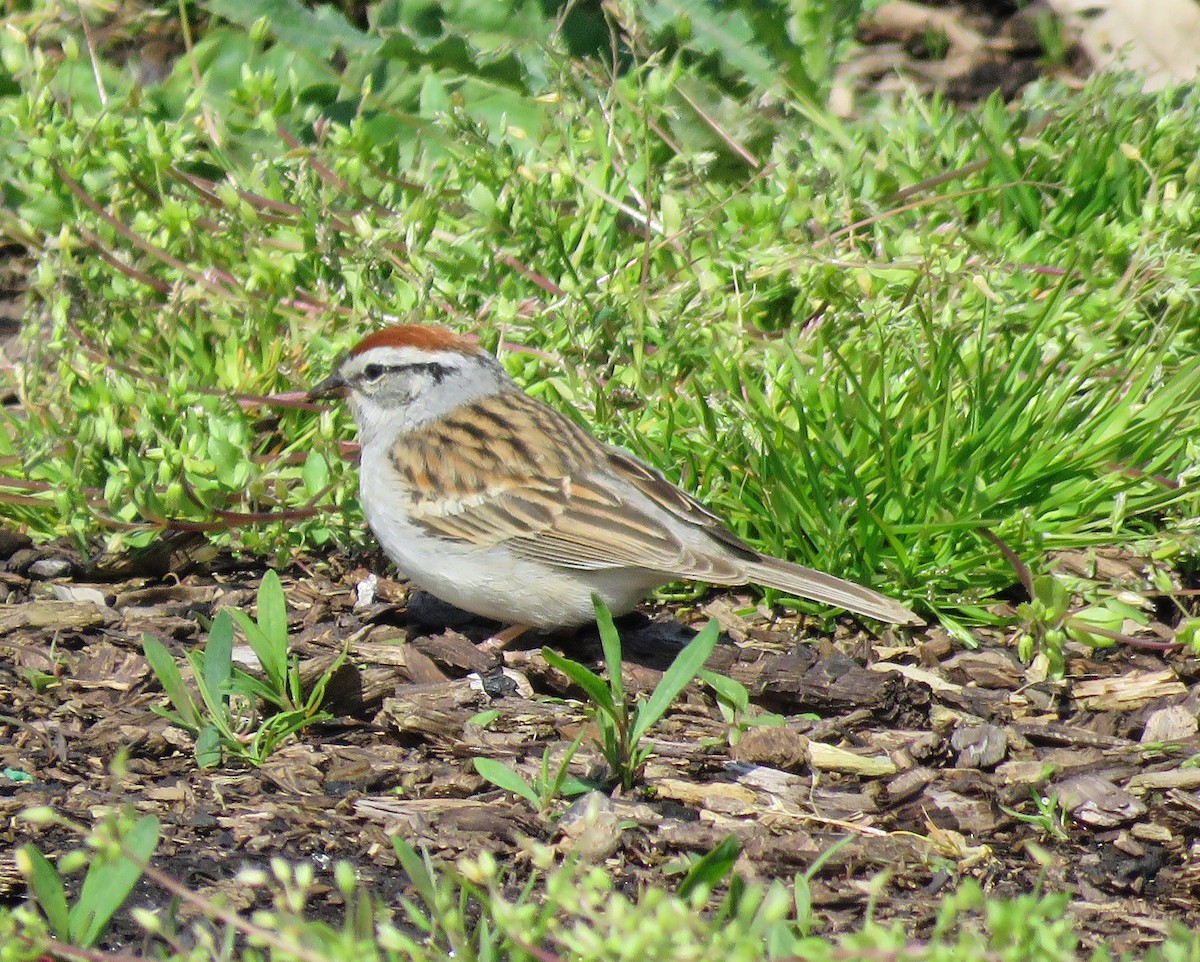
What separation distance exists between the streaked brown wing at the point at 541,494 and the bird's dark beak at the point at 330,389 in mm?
269

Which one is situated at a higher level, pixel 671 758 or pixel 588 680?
pixel 588 680

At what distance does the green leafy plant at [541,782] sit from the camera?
11.9ft

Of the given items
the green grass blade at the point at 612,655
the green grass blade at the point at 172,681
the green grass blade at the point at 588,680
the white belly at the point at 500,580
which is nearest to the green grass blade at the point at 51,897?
the green grass blade at the point at 172,681

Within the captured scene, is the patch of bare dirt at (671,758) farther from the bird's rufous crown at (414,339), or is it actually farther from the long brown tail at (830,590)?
the bird's rufous crown at (414,339)

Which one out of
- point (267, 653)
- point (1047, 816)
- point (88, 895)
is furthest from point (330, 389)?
point (1047, 816)

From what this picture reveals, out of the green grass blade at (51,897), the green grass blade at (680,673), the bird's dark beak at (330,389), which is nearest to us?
the green grass blade at (51,897)

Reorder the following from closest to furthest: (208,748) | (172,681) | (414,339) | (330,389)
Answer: (172,681), (208,748), (414,339), (330,389)

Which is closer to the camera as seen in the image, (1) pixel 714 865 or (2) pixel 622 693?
(1) pixel 714 865

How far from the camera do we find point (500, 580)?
4.77 m

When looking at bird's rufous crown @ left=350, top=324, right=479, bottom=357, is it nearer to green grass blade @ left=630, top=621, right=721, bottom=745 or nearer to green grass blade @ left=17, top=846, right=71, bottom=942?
green grass blade @ left=630, top=621, right=721, bottom=745

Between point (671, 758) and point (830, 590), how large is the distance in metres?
0.76

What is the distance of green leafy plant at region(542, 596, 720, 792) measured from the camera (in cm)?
370

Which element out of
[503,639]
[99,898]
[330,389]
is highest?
[99,898]

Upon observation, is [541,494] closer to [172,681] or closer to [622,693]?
[622,693]
